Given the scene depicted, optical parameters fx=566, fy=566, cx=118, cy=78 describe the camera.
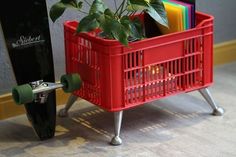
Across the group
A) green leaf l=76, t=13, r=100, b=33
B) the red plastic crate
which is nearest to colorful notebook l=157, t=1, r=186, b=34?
the red plastic crate

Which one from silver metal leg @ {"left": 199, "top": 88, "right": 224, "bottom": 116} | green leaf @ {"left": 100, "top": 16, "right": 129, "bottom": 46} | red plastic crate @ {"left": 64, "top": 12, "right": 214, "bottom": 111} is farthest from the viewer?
silver metal leg @ {"left": 199, "top": 88, "right": 224, "bottom": 116}

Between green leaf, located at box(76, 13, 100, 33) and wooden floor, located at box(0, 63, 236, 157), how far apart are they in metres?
0.45

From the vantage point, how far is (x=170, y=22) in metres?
2.25

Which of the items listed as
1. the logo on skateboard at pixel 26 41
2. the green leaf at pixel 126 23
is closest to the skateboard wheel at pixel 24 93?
the logo on skateboard at pixel 26 41

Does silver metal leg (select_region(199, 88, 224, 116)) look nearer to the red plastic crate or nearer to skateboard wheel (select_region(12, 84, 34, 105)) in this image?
the red plastic crate

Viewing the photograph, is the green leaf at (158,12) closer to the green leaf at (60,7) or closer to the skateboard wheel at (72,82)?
the green leaf at (60,7)

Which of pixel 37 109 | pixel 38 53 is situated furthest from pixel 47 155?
pixel 38 53

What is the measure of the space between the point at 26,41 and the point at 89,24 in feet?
0.90


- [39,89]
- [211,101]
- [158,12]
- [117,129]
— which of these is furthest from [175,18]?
[39,89]

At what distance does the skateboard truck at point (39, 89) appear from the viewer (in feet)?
6.71

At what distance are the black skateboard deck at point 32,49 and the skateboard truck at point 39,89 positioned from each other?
31 mm

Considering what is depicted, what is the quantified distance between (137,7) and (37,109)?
0.55 metres

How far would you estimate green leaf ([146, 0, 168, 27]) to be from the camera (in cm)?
205

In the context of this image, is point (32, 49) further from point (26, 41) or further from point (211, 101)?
point (211, 101)
